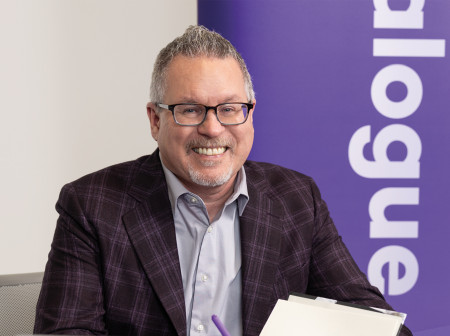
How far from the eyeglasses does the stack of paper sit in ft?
2.58

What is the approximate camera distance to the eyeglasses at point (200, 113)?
1809 mm

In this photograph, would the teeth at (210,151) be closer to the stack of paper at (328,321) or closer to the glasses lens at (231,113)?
the glasses lens at (231,113)

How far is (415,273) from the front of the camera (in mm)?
2918

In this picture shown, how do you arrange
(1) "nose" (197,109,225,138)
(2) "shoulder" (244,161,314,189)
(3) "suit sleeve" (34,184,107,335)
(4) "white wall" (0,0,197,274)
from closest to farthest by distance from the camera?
(3) "suit sleeve" (34,184,107,335), (1) "nose" (197,109,225,138), (2) "shoulder" (244,161,314,189), (4) "white wall" (0,0,197,274)

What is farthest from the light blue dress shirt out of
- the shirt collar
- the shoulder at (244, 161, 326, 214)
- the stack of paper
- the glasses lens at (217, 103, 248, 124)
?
the stack of paper

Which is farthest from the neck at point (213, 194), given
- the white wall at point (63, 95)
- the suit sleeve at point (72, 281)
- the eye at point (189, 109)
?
the white wall at point (63, 95)

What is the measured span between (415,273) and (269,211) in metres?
1.23

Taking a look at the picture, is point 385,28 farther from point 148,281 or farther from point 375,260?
point 148,281

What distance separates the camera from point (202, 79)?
1.80 m

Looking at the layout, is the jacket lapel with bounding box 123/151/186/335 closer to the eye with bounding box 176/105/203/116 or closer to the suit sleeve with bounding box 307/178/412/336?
the eye with bounding box 176/105/203/116

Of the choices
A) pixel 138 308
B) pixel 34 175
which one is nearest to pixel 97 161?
pixel 34 175

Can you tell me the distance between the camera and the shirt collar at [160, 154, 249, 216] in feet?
6.19

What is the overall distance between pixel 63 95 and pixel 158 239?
202cm

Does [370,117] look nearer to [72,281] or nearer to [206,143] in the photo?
[206,143]
